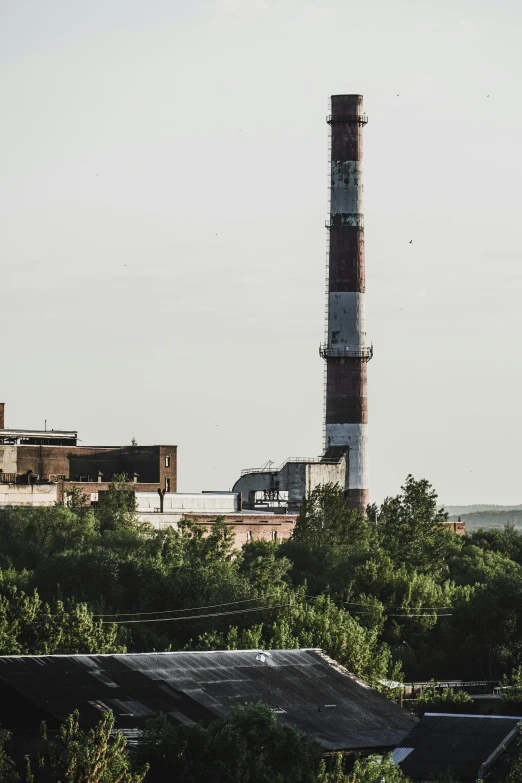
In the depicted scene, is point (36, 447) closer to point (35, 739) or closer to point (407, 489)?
point (407, 489)

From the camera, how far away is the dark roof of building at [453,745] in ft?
119

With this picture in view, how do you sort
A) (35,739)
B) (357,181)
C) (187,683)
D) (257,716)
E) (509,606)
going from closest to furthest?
(257,716) < (35,739) < (187,683) < (509,606) < (357,181)

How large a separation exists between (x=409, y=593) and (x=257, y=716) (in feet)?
116

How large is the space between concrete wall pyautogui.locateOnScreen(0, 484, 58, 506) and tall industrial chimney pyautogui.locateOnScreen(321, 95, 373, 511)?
50.4 ft

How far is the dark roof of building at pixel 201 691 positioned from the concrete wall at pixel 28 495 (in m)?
45.4

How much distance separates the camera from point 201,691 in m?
38.2

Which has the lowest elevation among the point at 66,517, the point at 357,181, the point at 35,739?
the point at 35,739

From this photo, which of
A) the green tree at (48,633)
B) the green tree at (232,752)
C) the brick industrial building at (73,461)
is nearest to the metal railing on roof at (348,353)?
the brick industrial building at (73,461)

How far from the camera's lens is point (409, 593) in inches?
2576

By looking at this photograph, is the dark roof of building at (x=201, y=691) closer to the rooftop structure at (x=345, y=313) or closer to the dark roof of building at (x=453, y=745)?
the dark roof of building at (x=453, y=745)

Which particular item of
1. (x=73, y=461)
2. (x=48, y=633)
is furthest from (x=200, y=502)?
(x=48, y=633)

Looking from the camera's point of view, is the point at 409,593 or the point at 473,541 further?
the point at 473,541

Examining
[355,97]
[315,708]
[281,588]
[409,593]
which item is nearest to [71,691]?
[315,708]

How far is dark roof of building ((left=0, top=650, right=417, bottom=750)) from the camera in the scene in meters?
35.3
